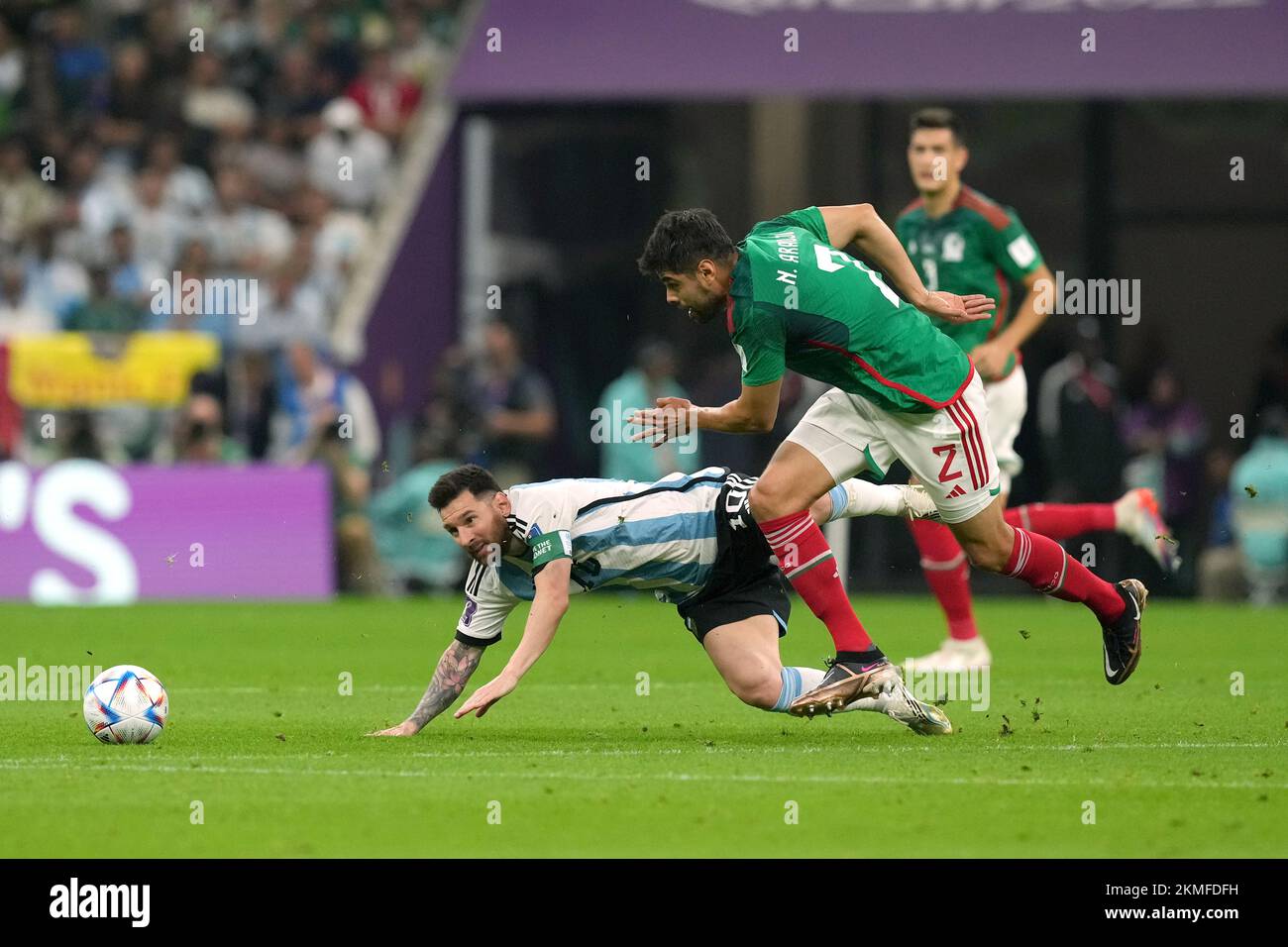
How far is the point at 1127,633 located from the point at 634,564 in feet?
6.63

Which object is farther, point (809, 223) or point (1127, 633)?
point (1127, 633)

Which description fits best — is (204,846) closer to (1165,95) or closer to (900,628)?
(900,628)

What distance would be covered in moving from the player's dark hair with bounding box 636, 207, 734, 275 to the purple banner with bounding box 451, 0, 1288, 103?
9.51 meters

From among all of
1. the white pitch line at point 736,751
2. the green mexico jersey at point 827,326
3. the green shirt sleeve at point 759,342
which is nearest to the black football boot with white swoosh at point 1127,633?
the white pitch line at point 736,751

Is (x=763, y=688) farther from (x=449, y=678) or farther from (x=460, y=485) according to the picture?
(x=460, y=485)

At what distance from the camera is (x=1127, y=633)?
29.4ft

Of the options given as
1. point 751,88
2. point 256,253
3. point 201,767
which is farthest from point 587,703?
point 256,253

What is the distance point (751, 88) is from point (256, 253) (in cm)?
483

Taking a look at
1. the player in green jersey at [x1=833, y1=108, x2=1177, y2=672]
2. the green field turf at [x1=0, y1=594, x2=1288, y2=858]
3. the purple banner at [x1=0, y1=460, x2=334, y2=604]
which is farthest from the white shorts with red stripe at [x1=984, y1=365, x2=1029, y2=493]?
the purple banner at [x1=0, y1=460, x2=334, y2=604]

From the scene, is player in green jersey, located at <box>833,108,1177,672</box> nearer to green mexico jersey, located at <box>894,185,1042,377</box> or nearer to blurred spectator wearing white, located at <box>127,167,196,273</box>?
green mexico jersey, located at <box>894,185,1042,377</box>

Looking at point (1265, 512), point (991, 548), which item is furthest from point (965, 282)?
point (1265, 512)

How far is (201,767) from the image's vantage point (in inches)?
312

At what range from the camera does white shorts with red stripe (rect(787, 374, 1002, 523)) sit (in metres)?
8.49

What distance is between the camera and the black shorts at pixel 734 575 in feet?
28.5
